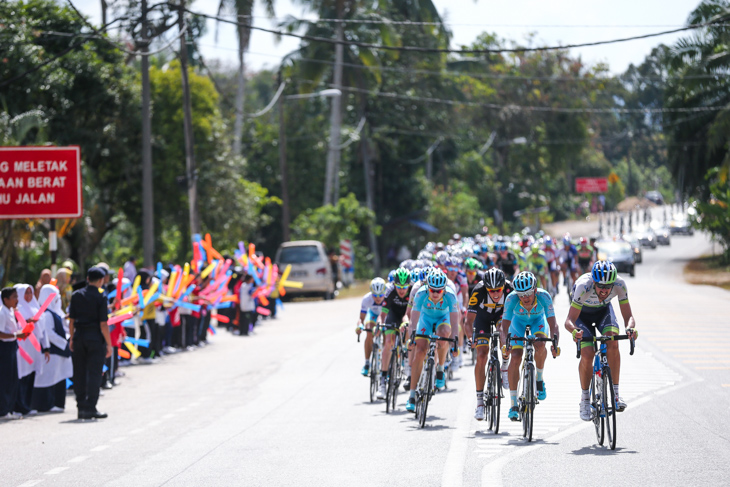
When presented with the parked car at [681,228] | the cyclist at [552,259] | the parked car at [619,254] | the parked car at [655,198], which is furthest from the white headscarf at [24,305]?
the parked car at [655,198]

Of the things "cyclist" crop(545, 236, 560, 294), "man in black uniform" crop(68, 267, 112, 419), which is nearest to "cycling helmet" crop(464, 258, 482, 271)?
"man in black uniform" crop(68, 267, 112, 419)

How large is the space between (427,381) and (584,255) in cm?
1864

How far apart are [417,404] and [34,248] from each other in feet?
71.0

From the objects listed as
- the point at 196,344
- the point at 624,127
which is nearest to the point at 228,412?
the point at 196,344

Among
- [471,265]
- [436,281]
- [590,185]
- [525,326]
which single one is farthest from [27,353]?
[590,185]

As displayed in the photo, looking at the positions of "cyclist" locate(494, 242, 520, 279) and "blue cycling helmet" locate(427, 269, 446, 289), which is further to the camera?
"cyclist" locate(494, 242, 520, 279)

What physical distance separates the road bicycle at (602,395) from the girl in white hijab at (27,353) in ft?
25.0

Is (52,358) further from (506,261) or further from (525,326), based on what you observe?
(506,261)

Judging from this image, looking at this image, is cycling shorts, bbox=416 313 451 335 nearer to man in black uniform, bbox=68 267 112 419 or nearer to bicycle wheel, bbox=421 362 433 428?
bicycle wheel, bbox=421 362 433 428

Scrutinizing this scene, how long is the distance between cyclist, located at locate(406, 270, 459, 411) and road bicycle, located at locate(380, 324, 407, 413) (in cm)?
69

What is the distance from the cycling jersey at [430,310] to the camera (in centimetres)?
1247

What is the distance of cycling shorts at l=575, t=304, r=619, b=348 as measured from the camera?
1060 centimetres

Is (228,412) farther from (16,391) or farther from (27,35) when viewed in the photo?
(27,35)

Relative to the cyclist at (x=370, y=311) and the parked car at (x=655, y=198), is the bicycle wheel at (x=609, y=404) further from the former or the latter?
the parked car at (x=655, y=198)
